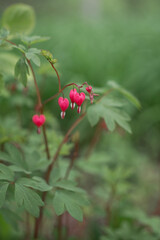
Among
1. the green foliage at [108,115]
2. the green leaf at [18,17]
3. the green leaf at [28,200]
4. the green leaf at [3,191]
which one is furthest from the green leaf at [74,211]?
the green leaf at [18,17]

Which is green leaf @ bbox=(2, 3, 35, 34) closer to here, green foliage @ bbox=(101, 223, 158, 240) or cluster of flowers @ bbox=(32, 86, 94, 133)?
cluster of flowers @ bbox=(32, 86, 94, 133)

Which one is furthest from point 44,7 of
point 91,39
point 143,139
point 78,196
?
point 78,196

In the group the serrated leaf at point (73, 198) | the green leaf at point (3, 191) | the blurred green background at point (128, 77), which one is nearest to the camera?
the green leaf at point (3, 191)

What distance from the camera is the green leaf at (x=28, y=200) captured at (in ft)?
3.22

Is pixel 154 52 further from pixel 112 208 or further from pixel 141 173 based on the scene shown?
pixel 112 208

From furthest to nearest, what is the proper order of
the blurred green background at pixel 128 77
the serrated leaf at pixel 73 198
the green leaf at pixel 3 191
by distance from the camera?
the blurred green background at pixel 128 77, the serrated leaf at pixel 73 198, the green leaf at pixel 3 191

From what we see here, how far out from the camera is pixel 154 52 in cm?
412

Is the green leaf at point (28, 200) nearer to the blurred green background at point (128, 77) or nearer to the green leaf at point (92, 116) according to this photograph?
the green leaf at point (92, 116)

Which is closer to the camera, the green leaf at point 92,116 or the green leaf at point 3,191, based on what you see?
the green leaf at point 3,191

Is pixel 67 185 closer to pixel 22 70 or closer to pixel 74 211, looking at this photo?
pixel 74 211

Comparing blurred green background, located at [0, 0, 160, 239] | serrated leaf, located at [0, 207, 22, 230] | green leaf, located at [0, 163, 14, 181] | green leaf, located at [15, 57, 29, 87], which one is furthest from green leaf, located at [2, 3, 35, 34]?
blurred green background, located at [0, 0, 160, 239]

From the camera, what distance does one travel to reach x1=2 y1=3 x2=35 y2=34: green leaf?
160cm

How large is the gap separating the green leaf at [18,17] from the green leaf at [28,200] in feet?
3.32

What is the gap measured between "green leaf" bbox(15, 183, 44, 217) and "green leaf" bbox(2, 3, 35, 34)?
39.8 inches
